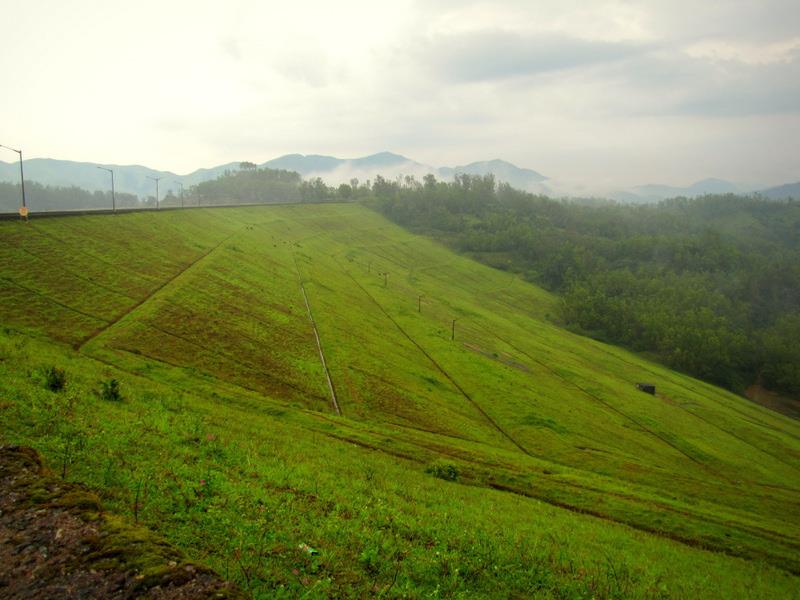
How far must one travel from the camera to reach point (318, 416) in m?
36.0

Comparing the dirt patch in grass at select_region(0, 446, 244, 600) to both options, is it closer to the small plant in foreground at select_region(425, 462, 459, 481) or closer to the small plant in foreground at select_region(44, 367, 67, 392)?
the small plant in foreground at select_region(44, 367, 67, 392)

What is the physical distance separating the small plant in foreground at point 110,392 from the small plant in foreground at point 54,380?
1.68 meters

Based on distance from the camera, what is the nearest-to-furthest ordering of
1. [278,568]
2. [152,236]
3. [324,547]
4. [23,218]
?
[278,568] → [324,547] → [23,218] → [152,236]

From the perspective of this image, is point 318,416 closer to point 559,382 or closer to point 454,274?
point 559,382

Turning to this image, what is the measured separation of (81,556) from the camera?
29.2ft

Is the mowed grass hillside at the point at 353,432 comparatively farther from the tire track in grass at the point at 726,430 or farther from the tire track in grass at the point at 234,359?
the tire track in grass at the point at 726,430

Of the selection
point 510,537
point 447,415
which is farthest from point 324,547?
point 447,415

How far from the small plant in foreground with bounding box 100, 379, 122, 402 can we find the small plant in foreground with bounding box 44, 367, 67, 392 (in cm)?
168

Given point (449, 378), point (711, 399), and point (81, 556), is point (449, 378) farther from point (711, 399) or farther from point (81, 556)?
point (711, 399)

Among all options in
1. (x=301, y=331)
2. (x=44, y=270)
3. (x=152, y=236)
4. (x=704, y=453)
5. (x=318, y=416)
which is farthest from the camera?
(x=152, y=236)

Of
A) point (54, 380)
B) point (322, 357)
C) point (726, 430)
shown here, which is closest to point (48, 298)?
point (54, 380)

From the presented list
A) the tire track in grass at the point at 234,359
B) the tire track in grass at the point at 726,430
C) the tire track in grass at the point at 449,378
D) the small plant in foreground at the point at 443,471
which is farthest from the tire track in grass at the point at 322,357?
the tire track in grass at the point at 726,430

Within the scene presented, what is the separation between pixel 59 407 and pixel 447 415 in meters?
37.2

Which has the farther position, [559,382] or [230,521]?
[559,382]
